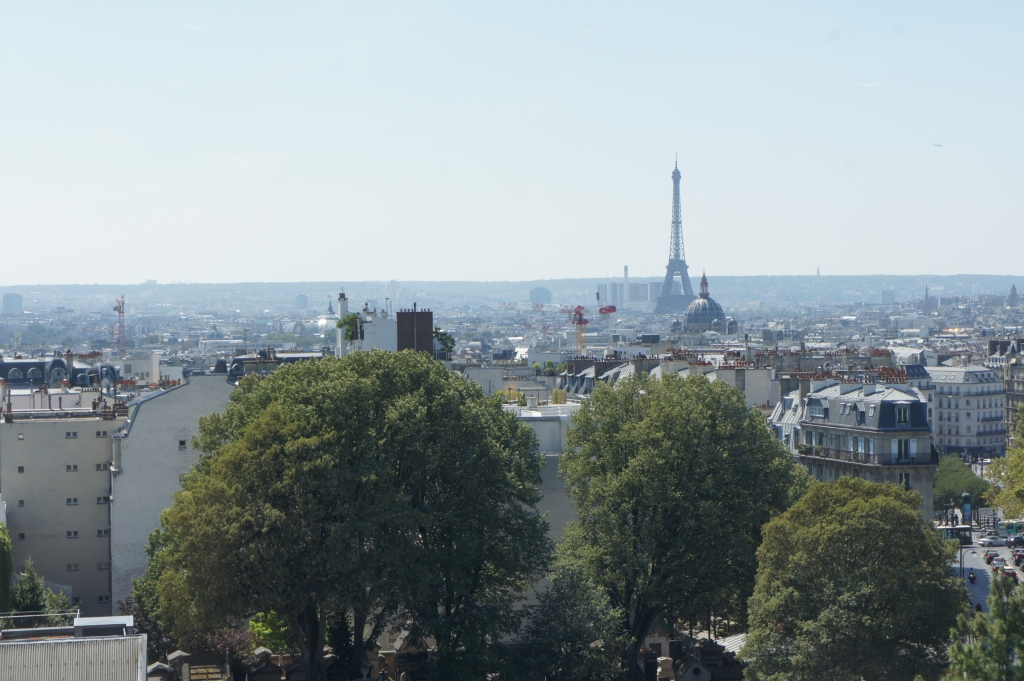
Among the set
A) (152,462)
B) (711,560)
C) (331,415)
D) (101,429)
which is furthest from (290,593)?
(101,429)

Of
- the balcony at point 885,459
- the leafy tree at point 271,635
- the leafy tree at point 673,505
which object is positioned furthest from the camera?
the balcony at point 885,459

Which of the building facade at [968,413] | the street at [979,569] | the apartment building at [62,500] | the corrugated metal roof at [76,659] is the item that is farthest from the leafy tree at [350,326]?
the building facade at [968,413]

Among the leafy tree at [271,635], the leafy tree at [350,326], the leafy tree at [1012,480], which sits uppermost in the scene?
the leafy tree at [350,326]

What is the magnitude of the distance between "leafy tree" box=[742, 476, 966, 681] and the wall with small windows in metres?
25.1

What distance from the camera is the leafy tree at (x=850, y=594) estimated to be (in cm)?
3509

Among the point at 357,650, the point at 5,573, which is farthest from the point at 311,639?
the point at 5,573

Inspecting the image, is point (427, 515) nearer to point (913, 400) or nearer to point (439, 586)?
point (439, 586)

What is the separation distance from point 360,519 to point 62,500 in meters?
19.9

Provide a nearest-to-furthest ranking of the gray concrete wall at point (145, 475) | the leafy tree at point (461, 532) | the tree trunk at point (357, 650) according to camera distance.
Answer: the leafy tree at point (461, 532) < the tree trunk at point (357, 650) < the gray concrete wall at point (145, 475)

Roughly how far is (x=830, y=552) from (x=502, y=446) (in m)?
9.65

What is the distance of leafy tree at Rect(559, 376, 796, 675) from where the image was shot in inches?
1624

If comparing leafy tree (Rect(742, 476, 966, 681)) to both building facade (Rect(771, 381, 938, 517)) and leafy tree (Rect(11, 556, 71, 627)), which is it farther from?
leafy tree (Rect(11, 556, 71, 627))

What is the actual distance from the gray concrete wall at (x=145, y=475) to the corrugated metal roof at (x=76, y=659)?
2170 centimetres

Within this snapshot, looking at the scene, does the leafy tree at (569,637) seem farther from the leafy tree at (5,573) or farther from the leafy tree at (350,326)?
the leafy tree at (350,326)
